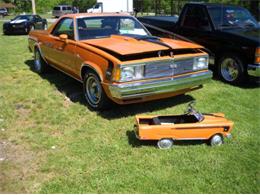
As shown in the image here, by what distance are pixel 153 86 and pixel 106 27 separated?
1945 mm

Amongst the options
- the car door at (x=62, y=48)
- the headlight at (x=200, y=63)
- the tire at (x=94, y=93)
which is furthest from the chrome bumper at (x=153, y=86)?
the car door at (x=62, y=48)

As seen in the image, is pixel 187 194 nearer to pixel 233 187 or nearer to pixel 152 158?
pixel 233 187

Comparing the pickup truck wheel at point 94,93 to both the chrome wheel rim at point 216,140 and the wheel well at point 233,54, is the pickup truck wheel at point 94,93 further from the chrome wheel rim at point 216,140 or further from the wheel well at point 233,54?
the wheel well at point 233,54

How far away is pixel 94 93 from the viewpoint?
18.5ft

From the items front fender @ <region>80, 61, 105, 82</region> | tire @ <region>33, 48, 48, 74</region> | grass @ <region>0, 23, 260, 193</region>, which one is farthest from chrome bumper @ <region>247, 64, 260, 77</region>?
tire @ <region>33, 48, 48, 74</region>

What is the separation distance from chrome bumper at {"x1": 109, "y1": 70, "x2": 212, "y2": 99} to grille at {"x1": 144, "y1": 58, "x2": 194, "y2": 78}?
10 centimetres

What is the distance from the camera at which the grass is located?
3.48 metres

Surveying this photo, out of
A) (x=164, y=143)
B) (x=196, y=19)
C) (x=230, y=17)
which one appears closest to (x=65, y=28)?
(x=196, y=19)

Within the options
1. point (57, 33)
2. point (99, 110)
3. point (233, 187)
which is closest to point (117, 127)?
point (99, 110)

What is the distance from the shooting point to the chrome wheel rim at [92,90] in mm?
5484

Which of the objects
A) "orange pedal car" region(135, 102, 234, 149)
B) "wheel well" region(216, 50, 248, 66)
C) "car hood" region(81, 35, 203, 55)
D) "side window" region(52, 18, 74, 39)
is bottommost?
"orange pedal car" region(135, 102, 234, 149)

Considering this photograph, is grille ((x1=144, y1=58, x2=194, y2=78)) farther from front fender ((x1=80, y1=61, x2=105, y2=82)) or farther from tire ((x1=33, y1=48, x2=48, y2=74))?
tire ((x1=33, y1=48, x2=48, y2=74))

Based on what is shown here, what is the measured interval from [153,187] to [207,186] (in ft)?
1.79

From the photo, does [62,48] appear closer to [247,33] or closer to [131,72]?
[131,72]
